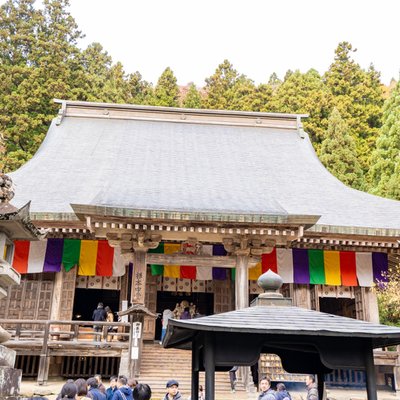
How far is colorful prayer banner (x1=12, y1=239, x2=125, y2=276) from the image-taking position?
14.6m

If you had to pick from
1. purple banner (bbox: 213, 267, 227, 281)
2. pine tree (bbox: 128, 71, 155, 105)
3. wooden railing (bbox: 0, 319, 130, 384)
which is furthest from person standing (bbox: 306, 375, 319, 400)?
pine tree (bbox: 128, 71, 155, 105)

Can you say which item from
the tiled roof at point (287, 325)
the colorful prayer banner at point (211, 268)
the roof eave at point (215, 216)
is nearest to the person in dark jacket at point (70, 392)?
the tiled roof at point (287, 325)

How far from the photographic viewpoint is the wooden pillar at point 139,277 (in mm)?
12633

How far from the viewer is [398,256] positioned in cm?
1584

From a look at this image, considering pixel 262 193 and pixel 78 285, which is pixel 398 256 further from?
pixel 78 285

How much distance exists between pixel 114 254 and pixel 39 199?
2.75m

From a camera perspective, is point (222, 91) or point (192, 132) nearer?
point (192, 132)

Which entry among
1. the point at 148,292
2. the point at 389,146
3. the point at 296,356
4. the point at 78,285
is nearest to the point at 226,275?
the point at 148,292

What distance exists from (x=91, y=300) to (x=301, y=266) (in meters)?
9.28

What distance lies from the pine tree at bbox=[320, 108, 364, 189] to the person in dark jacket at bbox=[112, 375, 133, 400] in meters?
22.2

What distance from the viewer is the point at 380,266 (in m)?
15.8

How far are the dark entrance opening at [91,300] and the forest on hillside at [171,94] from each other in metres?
7.20

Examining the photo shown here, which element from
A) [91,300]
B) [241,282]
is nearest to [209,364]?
[241,282]

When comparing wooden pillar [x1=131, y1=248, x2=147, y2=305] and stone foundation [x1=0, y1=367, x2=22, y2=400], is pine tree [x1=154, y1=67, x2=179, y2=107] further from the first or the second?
stone foundation [x1=0, y1=367, x2=22, y2=400]
